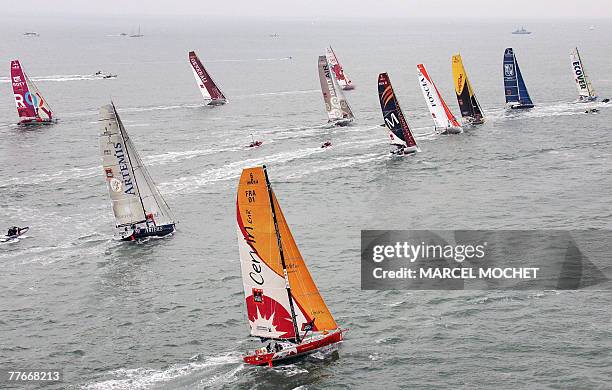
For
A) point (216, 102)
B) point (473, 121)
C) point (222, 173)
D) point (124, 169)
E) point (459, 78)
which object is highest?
point (216, 102)

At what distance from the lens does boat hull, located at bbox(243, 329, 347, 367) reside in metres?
52.6

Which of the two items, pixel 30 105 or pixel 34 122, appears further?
pixel 30 105

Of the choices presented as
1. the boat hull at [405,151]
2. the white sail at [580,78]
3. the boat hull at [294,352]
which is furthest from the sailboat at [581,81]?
the boat hull at [294,352]

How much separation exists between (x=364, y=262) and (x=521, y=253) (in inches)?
580

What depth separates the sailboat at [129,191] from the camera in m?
84.6

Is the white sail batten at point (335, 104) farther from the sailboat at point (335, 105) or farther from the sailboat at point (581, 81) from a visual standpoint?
the sailboat at point (581, 81)

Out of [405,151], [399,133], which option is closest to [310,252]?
[405,151]

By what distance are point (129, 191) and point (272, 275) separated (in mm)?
36723

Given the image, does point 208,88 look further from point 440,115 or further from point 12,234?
point 12,234

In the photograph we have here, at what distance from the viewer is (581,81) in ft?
496

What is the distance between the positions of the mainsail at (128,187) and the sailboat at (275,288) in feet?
112

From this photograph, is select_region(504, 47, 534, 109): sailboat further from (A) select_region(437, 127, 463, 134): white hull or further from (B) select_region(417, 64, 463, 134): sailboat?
(A) select_region(437, 127, 463, 134): white hull

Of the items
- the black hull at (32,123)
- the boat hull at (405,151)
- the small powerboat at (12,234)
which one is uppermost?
the black hull at (32,123)

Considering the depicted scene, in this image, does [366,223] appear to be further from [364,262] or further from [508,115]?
[508,115]
